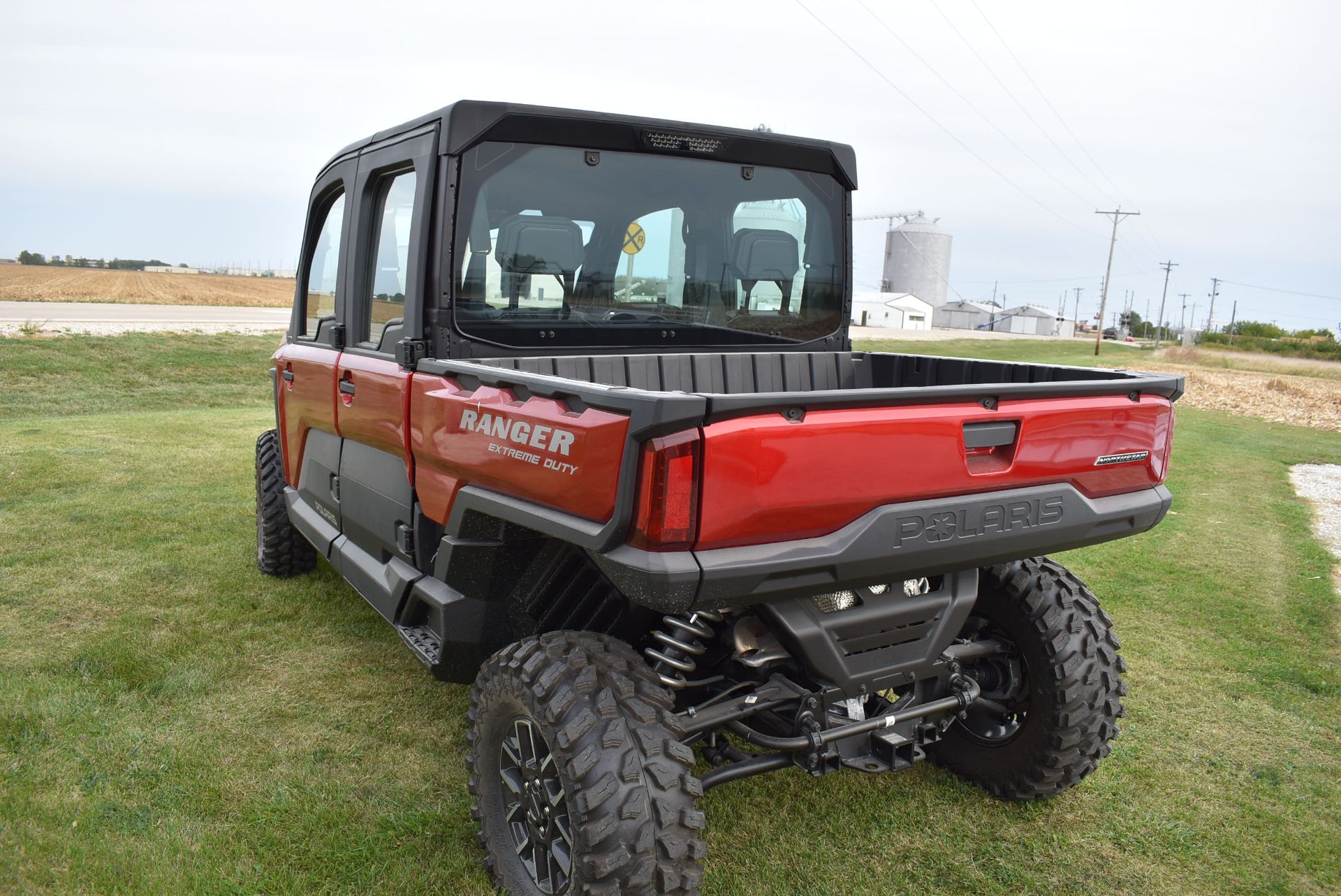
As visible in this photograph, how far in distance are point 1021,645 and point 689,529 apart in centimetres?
169

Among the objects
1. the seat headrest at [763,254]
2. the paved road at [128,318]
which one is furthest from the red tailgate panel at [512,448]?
the paved road at [128,318]

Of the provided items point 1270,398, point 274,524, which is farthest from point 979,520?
point 1270,398

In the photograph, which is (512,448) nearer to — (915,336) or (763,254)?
(763,254)

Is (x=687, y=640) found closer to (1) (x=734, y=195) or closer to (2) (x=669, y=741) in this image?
(2) (x=669, y=741)

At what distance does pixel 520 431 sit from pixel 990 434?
4.08ft

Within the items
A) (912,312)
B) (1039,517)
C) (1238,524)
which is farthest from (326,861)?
(912,312)

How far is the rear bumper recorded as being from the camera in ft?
7.13

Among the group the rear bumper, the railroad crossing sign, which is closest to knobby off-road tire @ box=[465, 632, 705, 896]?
the rear bumper

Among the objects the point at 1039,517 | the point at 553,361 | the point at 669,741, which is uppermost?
the point at 553,361

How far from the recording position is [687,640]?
8.86ft

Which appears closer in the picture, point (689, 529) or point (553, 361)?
point (689, 529)

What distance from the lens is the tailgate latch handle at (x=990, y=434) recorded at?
255 centimetres

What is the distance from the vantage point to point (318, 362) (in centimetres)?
418

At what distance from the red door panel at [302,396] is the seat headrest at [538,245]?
1.10 meters
